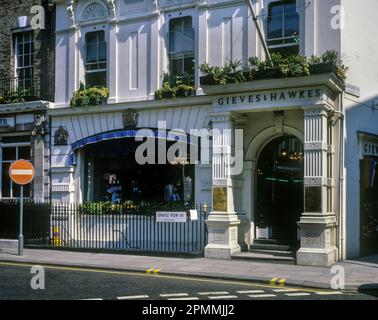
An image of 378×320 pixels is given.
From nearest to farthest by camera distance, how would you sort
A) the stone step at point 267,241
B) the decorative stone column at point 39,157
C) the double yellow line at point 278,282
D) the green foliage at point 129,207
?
the double yellow line at point 278,282 → the stone step at point 267,241 → the green foliage at point 129,207 → the decorative stone column at point 39,157

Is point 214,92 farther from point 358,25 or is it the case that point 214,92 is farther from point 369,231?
point 369,231

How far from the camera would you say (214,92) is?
1548 cm

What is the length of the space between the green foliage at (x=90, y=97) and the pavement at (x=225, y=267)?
16.9ft

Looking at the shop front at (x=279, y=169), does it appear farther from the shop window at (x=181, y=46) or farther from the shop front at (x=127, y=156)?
the shop window at (x=181, y=46)

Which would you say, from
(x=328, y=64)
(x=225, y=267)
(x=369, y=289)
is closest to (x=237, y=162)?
(x=225, y=267)

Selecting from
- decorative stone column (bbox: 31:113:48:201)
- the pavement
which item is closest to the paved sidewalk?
the pavement

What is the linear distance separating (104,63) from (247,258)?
8719 mm

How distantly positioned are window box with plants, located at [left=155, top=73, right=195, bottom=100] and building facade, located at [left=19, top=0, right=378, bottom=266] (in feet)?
0.45

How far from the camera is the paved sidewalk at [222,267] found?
12048 mm

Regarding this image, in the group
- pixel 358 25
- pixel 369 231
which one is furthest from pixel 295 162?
pixel 358 25

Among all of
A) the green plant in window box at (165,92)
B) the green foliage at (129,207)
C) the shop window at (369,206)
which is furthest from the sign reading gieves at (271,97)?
the green foliage at (129,207)

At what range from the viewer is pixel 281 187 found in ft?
54.5

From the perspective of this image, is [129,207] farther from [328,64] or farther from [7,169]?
[328,64]

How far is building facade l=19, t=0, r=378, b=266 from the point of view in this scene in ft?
48.7
